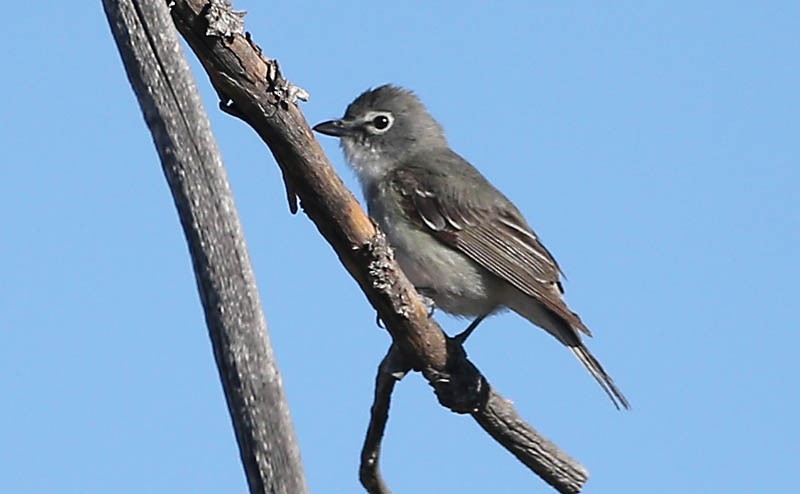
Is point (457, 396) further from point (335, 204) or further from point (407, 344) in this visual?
point (335, 204)

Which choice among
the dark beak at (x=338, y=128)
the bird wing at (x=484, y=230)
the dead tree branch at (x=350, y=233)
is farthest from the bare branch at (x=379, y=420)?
the dark beak at (x=338, y=128)

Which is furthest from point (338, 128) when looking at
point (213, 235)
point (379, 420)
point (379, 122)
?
point (213, 235)

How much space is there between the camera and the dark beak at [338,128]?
962 cm

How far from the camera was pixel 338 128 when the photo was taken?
9.63m

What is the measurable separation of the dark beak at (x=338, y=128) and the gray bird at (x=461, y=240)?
0.32ft

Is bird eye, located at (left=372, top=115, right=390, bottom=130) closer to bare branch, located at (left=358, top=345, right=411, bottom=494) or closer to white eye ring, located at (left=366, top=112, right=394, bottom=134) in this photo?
white eye ring, located at (left=366, top=112, right=394, bottom=134)

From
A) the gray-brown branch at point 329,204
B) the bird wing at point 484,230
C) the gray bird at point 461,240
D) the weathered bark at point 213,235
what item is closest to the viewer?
the weathered bark at point 213,235

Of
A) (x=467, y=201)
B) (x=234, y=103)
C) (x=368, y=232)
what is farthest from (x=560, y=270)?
(x=234, y=103)

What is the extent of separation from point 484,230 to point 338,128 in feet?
5.08

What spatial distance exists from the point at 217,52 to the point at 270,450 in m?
1.59

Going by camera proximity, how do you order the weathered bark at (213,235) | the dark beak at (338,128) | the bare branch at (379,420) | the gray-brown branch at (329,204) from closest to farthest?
the weathered bark at (213,235)
the gray-brown branch at (329,204)
the bare branch at (379,420)
the dark beak at (338,128)

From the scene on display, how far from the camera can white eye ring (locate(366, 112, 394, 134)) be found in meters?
9.65

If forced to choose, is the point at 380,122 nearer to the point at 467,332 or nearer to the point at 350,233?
the point at 467,332

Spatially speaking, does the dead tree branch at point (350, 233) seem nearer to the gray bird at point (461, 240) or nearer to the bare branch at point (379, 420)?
the bare branch at point (379, 420)
